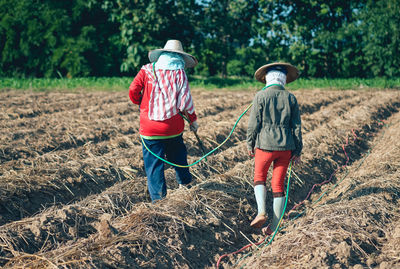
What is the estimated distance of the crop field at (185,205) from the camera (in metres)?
3.31

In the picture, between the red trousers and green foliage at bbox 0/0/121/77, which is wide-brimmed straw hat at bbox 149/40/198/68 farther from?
green foliage at bbox 0/0/121/77

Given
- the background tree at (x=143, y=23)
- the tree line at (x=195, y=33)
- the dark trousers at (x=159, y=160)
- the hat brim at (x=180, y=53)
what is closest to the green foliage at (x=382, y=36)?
the tree line at (x=195, y=33)

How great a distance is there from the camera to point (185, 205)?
4082 millimetres

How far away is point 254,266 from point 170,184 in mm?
2053

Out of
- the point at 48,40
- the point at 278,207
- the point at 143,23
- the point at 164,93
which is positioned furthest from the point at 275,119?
the point at 48,40

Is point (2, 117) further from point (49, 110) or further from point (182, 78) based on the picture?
point (182, 78)

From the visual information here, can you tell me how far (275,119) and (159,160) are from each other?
1233 millimetres

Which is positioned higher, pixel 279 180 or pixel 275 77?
pixel 275 77

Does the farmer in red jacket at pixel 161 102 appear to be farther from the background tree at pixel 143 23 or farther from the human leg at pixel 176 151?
the background tree at pixel 143 23

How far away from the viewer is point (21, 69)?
20719 mm

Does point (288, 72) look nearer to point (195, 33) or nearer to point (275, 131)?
point (275, 131)

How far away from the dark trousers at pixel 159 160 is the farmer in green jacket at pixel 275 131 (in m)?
0.78

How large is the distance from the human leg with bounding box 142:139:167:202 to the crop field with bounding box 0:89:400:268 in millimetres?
150

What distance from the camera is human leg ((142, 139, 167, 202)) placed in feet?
13.5
